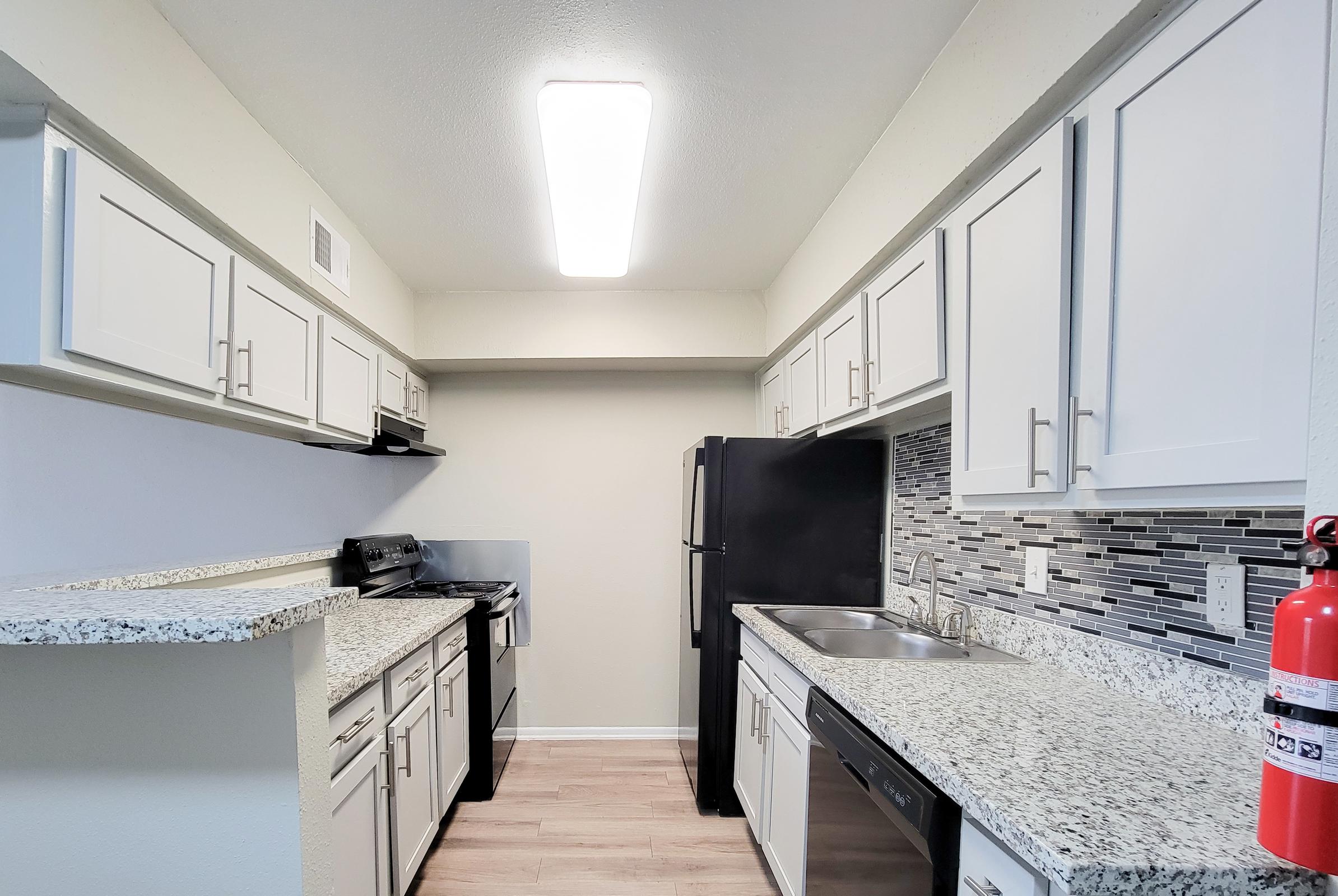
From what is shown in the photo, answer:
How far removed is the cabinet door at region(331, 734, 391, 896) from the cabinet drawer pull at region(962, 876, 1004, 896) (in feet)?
4.36

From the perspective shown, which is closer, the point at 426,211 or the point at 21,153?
the point at 21,153

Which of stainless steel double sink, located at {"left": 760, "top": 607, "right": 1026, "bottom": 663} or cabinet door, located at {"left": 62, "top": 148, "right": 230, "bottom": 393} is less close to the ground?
Result: cabinet door, located at {"left": 62, "top": 148, "right": 230, "bottom": 393}

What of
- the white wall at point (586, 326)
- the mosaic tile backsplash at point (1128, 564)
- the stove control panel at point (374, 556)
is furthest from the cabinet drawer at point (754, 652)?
the stove control panel at point (374, 556)

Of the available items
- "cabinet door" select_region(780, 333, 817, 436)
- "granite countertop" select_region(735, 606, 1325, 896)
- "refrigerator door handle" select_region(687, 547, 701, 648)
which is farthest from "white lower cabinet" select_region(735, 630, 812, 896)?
"cabinet door" select_region(780, 333, 817, 436)

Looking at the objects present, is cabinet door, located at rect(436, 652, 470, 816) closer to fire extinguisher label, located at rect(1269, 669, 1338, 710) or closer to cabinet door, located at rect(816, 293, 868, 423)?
cabinet door, located at rect(816, 293, 868, 423)

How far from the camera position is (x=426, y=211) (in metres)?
2.45

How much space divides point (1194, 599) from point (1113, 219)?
75 centimetres

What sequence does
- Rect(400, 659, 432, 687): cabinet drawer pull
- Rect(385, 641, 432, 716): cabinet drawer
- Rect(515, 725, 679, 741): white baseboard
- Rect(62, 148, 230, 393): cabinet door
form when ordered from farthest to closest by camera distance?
1. Rect(515, 725, 679, 741): white baseboard
2. Rect(400, 659, 432, 687): cabinet drawer pull
3. Rect(385, 641, 432, 716): cabinet drawer
4. Rect(62, 148, 230, 393): cabinet door

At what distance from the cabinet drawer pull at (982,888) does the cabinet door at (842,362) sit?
1414 mm

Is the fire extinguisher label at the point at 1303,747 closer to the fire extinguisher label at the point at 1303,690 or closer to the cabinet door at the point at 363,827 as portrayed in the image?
the fire extinguisher label at the point at 1303,690

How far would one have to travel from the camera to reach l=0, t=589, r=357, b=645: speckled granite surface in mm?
807

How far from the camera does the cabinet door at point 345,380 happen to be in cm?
236

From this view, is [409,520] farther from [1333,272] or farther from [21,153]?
[1333,272]

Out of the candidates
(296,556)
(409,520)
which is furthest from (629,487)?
(296,556)
